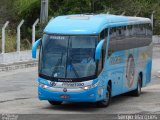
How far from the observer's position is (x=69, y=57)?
18.6m

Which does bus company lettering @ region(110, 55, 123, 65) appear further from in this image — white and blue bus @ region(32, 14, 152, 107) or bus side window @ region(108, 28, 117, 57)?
bus side window @ region(108, 28, 117, 57)

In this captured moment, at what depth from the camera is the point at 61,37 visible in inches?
739

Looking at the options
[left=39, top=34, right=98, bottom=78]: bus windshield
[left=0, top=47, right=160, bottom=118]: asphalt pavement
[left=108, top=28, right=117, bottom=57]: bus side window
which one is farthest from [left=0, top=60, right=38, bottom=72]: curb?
[left=39, top=34, right=98, bottom=78]: bus windshield

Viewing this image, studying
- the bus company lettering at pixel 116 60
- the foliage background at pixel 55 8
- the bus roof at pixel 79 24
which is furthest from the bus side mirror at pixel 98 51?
the foliage background at pixel 55 8

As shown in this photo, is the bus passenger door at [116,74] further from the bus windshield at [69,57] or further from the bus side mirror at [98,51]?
the bus side mirror at [98,51]

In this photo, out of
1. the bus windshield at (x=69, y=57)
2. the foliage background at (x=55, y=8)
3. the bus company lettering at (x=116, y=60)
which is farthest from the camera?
the foliage background at (x=55, y=8)

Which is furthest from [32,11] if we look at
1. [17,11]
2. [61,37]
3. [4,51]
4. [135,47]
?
[61,37]

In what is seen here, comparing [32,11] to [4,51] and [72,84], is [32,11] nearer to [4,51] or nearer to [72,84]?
[4,51]

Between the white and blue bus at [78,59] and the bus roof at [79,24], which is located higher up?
the bus roof at [79,24]

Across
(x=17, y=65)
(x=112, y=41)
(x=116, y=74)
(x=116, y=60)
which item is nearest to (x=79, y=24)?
(x=112, y=41)

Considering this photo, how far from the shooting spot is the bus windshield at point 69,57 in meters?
18.5

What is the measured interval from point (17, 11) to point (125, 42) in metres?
30.1

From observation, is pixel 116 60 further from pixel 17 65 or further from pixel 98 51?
pixel 17 65

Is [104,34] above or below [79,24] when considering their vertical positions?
below
